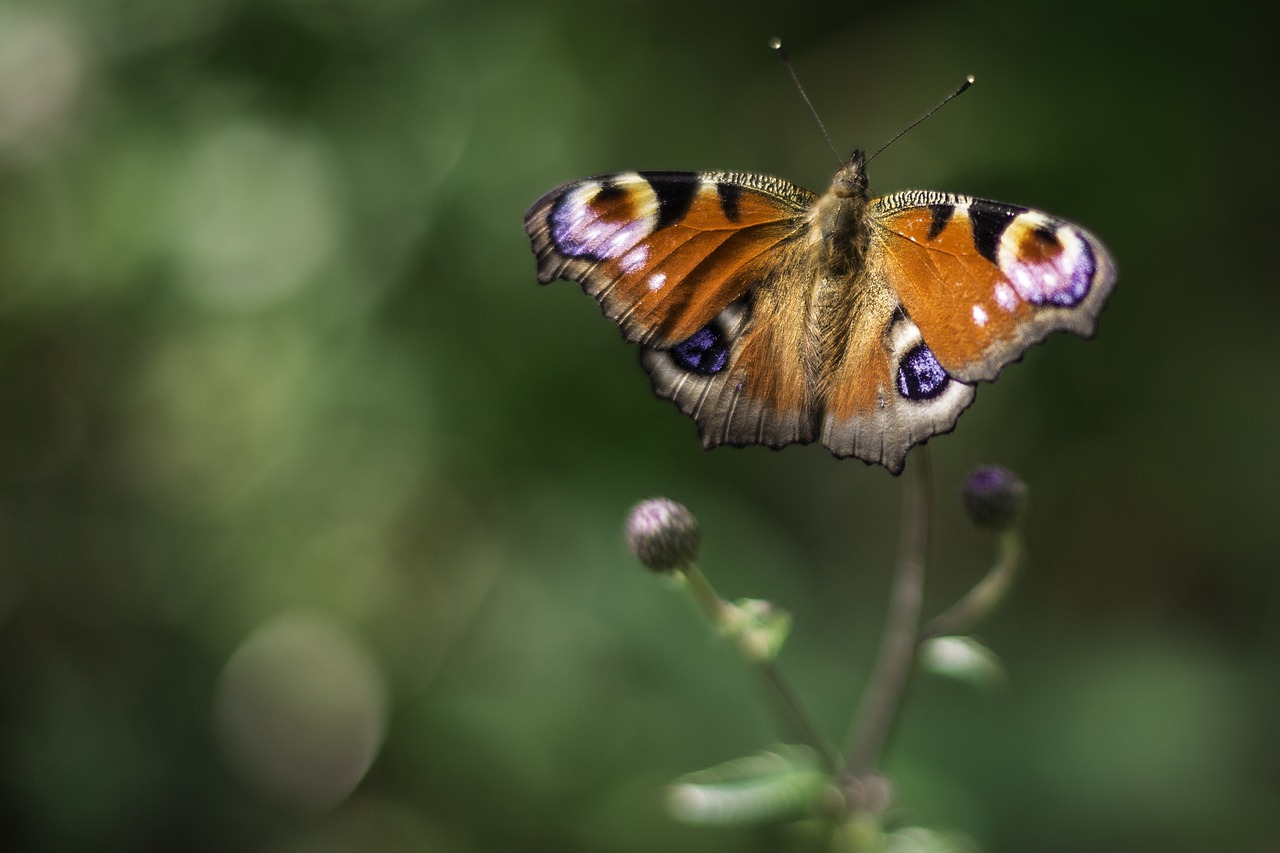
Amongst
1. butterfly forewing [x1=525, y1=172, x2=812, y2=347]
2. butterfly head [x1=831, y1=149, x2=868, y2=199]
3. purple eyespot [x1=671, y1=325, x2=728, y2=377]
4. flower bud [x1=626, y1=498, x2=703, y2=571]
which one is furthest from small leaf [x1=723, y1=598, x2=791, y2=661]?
butterfly head [x1=831, y1=149, x2=868, y2=199]

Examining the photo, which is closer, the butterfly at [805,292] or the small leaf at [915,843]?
the butterfly at [805,292]

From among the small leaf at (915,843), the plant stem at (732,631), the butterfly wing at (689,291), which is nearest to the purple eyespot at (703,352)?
the butterfly wing at (689,291)

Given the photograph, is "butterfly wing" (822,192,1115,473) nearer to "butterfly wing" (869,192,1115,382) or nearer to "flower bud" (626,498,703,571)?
"butterfly wing" (869,192,1115,382)

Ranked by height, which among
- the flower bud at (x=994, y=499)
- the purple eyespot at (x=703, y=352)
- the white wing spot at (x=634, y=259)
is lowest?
the flower bud at (x=994, y=499)

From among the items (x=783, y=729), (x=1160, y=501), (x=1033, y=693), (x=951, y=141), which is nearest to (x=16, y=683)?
(x=783, y=729)

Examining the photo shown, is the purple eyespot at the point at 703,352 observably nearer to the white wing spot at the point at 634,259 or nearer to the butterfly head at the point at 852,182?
the white wing spot at the point at 634,259

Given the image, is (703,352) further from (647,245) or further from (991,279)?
(991,279)

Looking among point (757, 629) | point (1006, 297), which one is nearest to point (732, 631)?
point (757, 629)

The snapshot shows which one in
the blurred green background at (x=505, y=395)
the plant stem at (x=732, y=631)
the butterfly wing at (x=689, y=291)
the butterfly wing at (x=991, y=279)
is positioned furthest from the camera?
the blurred green background at (x=505, y=395)
